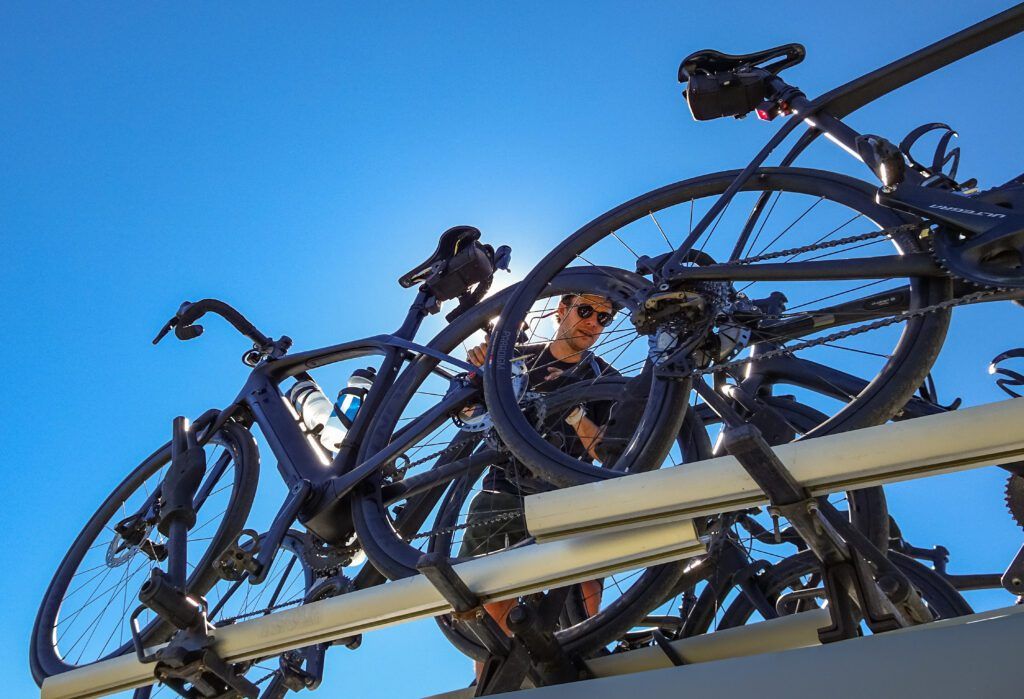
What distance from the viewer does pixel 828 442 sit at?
6.73 feet

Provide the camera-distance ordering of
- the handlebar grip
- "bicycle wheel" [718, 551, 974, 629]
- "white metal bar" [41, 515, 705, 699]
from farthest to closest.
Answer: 1. the handlebar grip
2. "bicycle wheel" [718, 551, 974, 629]
3. "white metal bar" [41, 515, 705, 699]

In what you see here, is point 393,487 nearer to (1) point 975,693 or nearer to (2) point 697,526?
(2) point 697,526

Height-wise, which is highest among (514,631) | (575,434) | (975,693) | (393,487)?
(575,434)

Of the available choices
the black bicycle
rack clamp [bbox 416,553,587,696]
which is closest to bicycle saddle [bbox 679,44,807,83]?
the black bicycle

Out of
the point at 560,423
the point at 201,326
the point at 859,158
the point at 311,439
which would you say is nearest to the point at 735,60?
the point at 859,158

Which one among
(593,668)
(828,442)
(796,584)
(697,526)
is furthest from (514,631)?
(796,584)

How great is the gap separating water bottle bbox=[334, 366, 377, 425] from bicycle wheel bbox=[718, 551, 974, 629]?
1742 millimetres

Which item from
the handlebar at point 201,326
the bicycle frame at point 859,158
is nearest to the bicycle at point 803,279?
the bicycle frame at point 859,158

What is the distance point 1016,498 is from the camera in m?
3.29

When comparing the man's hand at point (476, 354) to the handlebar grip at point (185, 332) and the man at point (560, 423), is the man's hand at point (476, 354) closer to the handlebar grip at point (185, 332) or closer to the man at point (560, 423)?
the man at point (560, 423)

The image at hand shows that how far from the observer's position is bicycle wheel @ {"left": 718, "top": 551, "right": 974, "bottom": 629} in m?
3.73

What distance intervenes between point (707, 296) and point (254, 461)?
222 centimetres

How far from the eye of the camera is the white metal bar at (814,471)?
194cm

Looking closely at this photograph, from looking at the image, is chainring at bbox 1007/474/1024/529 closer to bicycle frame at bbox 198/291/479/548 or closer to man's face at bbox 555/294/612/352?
man's face at bbox 555/294/612/352
